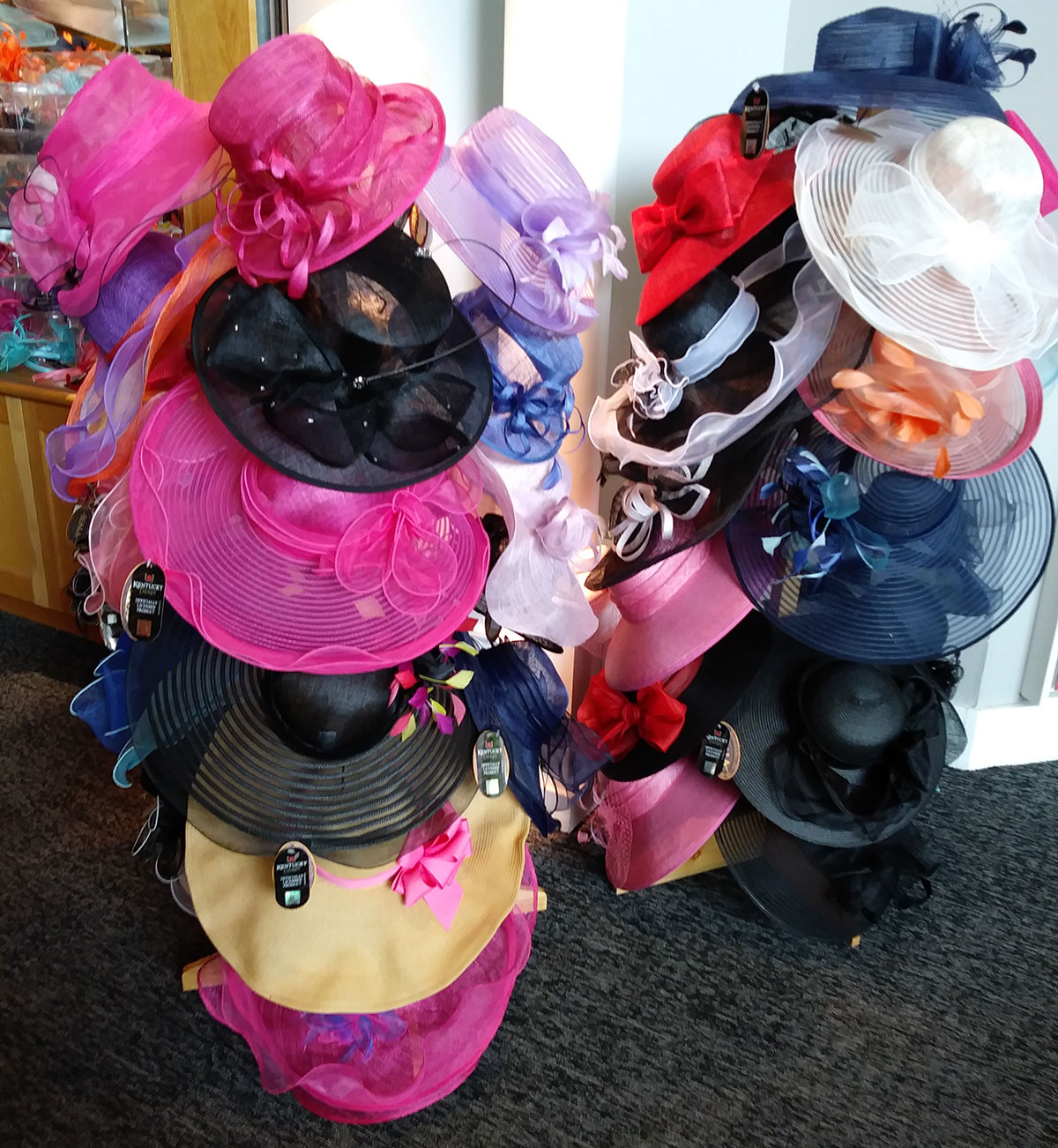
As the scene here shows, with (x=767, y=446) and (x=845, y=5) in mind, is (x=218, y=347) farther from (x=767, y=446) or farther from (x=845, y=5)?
(x=845, y=5)

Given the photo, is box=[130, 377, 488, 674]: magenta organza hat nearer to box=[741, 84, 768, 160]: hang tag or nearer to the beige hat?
the beige hat

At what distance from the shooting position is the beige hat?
1055 mm

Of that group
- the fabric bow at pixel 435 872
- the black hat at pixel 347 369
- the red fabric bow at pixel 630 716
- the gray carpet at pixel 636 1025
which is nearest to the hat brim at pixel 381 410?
the black hat at pixel 347 369

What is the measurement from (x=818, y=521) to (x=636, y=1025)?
29.9 inches

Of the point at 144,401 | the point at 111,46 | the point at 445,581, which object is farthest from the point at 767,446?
the point at 111,46

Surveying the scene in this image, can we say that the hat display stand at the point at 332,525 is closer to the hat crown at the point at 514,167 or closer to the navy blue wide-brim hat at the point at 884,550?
the hat crown at the point at 514,167

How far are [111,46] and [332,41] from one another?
1.60m

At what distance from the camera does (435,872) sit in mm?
1114

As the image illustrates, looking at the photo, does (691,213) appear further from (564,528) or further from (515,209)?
(564,528)

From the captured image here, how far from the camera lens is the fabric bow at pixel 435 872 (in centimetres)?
112

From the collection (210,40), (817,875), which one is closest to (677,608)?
(817,875)

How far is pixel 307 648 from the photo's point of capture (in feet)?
2.93

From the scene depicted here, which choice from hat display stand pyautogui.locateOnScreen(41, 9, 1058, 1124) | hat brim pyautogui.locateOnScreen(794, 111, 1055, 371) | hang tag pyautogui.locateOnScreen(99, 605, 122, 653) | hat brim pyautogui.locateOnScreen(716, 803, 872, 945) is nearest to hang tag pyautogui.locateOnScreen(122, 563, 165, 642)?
hat display stand pyautogui.locateOnScreen(41, 9, 1058, 1124)

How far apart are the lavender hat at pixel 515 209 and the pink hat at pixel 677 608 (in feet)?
1.60
